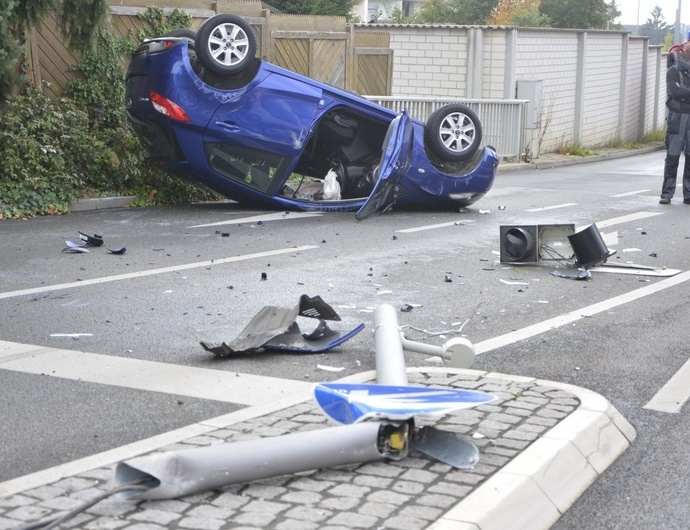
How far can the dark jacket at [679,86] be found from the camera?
14570 mm

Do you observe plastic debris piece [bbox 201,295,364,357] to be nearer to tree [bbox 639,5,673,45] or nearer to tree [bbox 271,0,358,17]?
tree [bbox 271,0,358,17]

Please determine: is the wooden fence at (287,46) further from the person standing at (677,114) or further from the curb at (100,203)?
the person standing at (677,114)

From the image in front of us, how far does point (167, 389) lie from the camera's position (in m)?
5.56

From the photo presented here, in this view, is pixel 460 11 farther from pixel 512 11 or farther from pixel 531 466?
pixel 531 466

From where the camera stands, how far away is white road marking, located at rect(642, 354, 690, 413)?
5.40m

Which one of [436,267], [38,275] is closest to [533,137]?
[436,267]

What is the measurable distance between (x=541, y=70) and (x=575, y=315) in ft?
61.1

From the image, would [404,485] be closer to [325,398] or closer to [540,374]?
[325,398]

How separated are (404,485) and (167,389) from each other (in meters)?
1.92

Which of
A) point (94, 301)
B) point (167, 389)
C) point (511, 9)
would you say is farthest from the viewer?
point (511, 9)

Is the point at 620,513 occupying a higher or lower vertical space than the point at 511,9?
lower

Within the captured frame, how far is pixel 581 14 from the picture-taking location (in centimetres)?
4388

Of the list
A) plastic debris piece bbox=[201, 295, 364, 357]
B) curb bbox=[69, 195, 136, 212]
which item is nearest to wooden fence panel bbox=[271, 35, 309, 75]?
curb bbox=[69, 195, 136, 212]

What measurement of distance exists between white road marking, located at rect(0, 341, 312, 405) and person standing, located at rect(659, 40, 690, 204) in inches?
405
